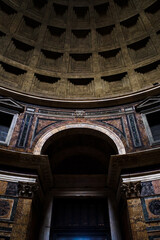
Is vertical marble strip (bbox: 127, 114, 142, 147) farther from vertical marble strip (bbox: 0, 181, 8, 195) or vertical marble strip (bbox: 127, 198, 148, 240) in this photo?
vertical marble strip (bbox: 0, 181, 8, 195)

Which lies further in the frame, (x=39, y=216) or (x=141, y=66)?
(x=141, y=66)

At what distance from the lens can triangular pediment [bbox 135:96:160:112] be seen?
1094cm

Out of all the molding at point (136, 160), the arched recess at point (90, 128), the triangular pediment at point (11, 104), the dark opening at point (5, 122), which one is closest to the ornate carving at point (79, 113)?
the arched recess at point (90, 128)

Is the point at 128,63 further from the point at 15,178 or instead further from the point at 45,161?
the point at 15,178

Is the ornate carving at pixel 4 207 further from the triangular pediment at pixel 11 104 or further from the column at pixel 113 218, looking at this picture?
the column at pixel 113 218

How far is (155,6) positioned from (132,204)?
1367 cm

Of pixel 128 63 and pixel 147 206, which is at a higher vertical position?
pixel 128 63

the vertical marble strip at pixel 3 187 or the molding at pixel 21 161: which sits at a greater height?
the molding at pixel 21 161

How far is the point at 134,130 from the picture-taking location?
10484 millimetres

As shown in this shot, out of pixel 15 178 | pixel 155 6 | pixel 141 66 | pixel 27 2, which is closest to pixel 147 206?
pixel 15 178

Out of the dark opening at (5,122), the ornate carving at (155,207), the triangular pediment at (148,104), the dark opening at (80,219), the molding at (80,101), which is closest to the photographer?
the ornate carving at (155,207)

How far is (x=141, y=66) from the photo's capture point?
13484mm

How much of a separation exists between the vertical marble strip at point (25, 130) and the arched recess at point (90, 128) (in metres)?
0.66

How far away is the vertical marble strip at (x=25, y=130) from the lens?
32.8 ft
